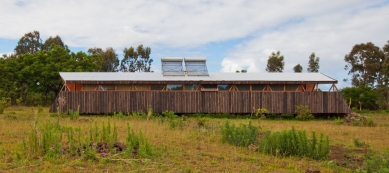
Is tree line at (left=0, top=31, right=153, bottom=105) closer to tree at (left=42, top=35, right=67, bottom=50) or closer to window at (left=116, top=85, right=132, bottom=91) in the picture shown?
window at (left=116, top=85, right=132, bottom=91)

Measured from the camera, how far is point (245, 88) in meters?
23.8

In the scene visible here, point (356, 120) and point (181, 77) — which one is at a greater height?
point (181, 77)

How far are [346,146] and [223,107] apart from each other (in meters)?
12.2

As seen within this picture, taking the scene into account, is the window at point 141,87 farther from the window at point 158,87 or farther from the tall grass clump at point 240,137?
the tall grass clump at point 240,137

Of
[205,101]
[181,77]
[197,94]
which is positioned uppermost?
[181,77]

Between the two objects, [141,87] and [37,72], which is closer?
[141,87]

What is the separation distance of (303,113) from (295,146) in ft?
44.5

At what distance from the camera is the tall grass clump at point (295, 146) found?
29.4ft

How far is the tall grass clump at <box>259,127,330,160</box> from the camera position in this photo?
8961 millimetres

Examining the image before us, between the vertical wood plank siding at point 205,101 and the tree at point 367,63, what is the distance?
Answer: 21.8 meters

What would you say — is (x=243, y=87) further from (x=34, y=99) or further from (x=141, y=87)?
(x=34, y=99)

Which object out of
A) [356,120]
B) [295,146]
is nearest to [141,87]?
[356,120]

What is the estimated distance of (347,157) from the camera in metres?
9.49

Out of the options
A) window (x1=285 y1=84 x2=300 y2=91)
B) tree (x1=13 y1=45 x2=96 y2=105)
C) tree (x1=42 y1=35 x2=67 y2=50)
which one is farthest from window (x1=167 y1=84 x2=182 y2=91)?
tree (x1=42 y1=35 x2=67 y2=50)
